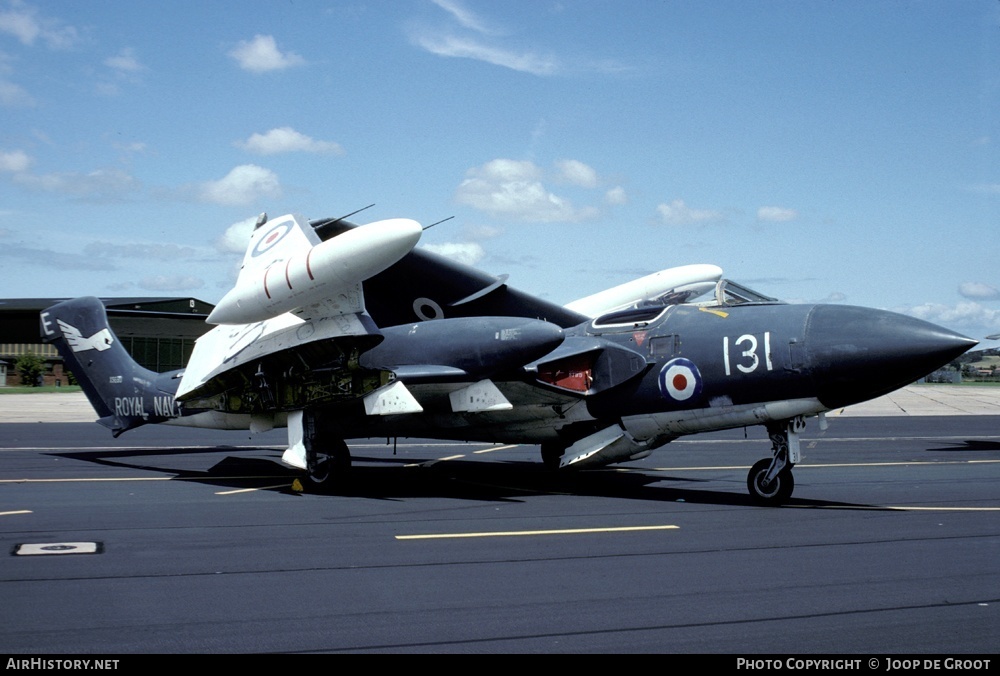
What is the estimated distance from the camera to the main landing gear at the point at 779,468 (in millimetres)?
11703

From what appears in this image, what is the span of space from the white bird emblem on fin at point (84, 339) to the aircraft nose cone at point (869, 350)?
1330 centimetres

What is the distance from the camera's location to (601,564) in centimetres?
821

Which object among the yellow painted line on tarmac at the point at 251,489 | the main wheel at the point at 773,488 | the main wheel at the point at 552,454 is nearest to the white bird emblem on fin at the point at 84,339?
the yellow painted line on tarmac at the point at 251,489

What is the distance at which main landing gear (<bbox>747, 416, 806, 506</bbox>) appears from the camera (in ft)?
38.4

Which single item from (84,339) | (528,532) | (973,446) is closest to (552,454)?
(528,532)

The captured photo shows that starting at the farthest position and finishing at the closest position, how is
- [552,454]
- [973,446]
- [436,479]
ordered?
[973,446], [552,454], [436,479]

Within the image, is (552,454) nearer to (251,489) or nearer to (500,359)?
(500,359)

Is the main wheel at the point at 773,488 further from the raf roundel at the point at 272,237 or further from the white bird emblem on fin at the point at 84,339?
the white bird emblem on fin at the point at 84,339

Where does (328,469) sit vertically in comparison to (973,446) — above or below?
above

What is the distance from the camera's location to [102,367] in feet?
57.2

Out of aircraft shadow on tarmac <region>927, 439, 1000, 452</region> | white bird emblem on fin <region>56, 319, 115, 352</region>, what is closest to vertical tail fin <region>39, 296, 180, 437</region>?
white bird emblem on fin <region>56, 319, 115, 352</region>

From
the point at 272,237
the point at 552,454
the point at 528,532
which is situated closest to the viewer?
the point at 528,532

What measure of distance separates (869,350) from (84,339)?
14.5m

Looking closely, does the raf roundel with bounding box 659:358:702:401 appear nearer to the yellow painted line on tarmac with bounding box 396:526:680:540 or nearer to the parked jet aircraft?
the parked jet aircraft
